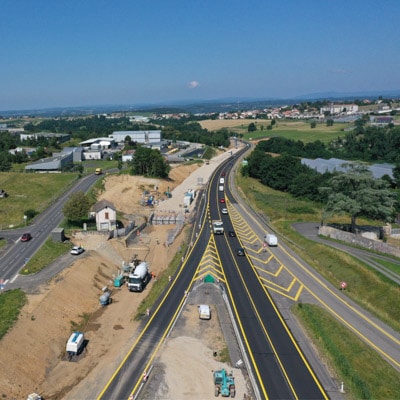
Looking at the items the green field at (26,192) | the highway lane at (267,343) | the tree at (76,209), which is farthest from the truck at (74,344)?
the green field at (26,192)

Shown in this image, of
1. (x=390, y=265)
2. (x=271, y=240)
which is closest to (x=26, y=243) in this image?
(x=271, y=240)

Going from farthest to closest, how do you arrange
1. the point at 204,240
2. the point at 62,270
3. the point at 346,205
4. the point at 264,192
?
the point at 264,192 → the point at 204,240 → the point at 346,205 → the point at 62,270

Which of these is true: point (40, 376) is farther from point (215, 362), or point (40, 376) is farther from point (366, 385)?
point (366, 385)

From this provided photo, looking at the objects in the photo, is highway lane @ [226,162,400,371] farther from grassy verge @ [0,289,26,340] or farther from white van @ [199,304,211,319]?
grassy verge @ [0,289,26,340]

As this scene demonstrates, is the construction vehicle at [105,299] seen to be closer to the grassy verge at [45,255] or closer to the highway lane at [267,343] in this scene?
the grassy verge at [45,255]

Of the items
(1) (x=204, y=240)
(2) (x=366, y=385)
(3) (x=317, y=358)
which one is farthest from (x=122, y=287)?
(2) (x=366, y=385)

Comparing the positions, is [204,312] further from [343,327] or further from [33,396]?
[33,396]
